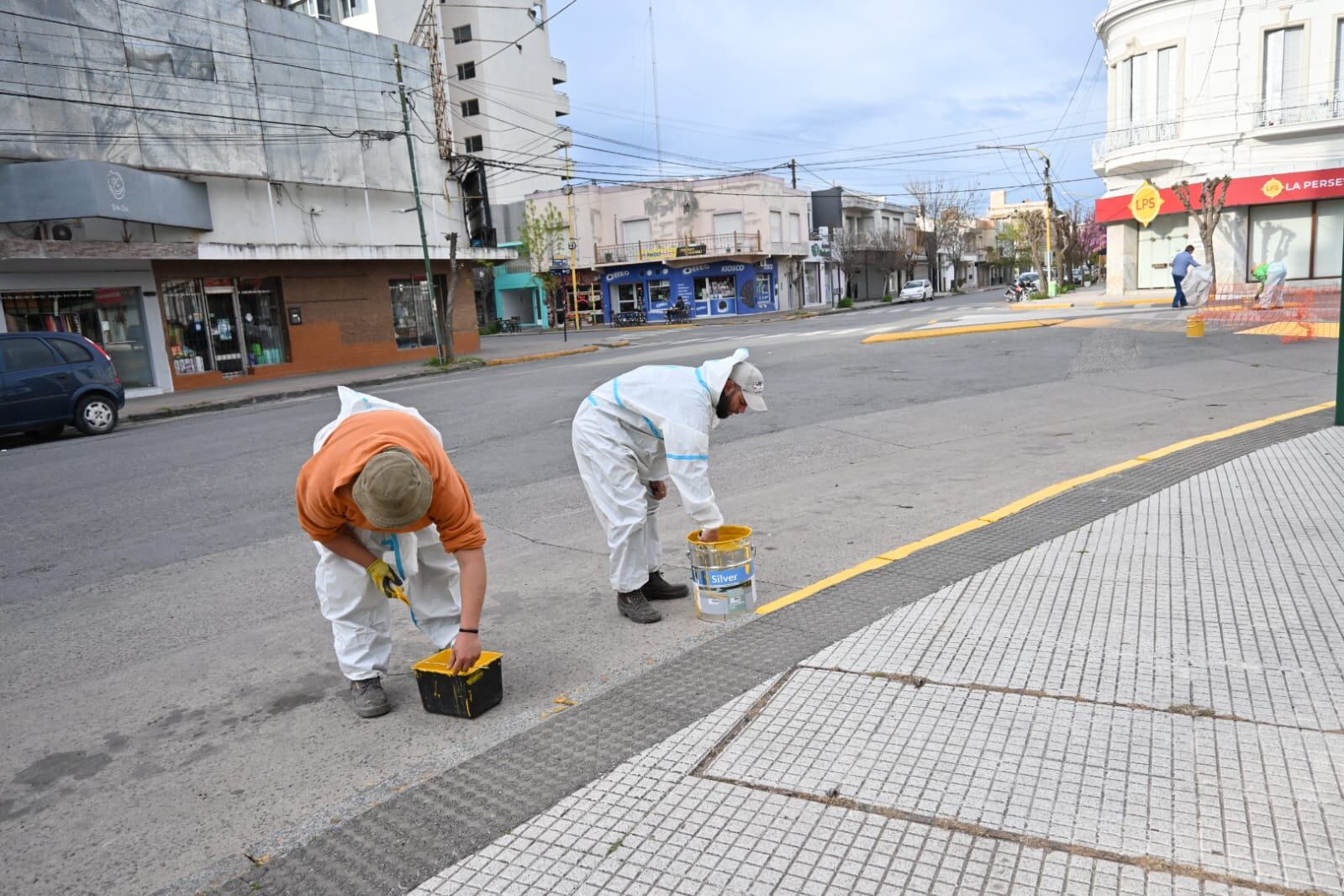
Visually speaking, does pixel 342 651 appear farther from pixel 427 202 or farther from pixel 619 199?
pixel 619 199

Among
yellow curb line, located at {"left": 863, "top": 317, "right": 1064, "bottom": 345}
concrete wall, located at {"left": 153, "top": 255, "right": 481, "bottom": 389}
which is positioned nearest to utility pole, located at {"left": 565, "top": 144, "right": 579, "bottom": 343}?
concrete wall, located at {"left": 153, "top": 255, "right": 481, "bottom": 389}

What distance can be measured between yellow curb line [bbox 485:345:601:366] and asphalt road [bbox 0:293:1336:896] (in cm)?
1260

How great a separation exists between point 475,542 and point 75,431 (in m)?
16.3

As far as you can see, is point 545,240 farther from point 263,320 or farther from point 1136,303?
point 1136,303

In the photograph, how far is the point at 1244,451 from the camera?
287 inches

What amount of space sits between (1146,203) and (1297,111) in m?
5.32

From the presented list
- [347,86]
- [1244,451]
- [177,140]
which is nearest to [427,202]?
[347,86]

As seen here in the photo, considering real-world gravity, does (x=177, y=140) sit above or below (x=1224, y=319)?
above

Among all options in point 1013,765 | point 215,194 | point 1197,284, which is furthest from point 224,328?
point 1013,765

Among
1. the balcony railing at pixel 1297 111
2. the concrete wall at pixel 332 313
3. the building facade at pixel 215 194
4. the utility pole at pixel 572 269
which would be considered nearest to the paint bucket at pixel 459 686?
the building facade at pixel 215 194

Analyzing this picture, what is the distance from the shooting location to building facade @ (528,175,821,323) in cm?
5556

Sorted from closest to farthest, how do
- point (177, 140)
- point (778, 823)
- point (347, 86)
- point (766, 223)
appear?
point (778, 823) < point (177, 140) < point (347, 86) < point (766, 223)

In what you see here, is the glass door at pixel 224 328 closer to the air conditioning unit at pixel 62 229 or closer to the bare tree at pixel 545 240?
the air conditioning unit at pixel 62 229

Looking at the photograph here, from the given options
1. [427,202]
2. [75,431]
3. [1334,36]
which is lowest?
[75,431]
